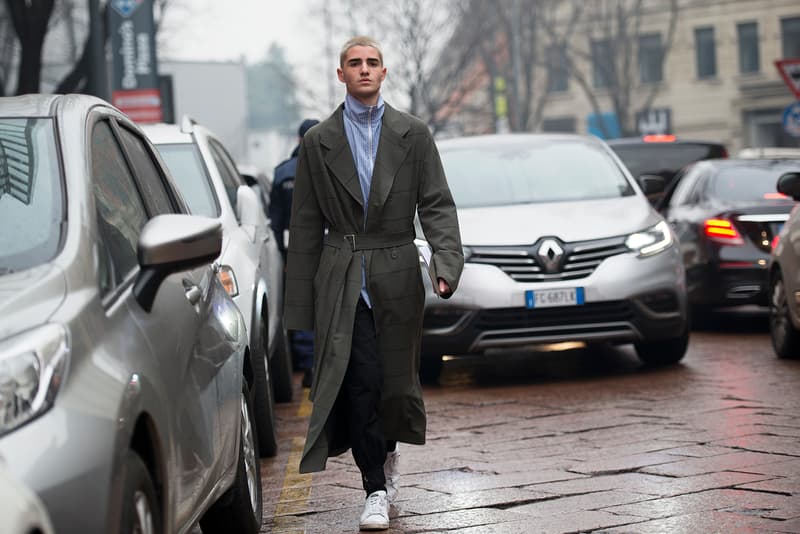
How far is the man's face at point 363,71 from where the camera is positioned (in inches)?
230

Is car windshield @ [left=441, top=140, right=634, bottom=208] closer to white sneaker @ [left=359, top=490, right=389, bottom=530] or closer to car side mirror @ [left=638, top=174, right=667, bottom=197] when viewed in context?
car side mirror @ [left=638, top=174, right=667, bottom=197]

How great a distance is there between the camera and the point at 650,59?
6319 cm

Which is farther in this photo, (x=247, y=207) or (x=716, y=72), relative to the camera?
(x=716, y=72)

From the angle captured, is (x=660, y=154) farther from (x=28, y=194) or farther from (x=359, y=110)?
(x=28, y=194)

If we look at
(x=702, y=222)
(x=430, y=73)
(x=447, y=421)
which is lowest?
(x=447, y=421)

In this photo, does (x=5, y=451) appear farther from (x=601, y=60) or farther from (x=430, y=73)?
(x=601, y=60)

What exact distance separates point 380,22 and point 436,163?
114 ft

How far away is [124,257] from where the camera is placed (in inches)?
162

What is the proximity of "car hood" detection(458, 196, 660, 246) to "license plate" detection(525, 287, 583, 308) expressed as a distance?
0.34m

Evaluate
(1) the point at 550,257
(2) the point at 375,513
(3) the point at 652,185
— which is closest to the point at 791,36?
(3) the point at 652,185

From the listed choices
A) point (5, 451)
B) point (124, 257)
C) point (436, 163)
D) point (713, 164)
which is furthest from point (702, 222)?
point (5, 451)

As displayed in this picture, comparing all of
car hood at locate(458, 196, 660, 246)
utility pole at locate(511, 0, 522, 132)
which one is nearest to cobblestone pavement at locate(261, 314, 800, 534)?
car hood at locate(458, 196, 660, 246)

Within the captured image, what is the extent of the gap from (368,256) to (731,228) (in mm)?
7267

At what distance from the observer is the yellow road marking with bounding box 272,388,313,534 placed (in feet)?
19.4
